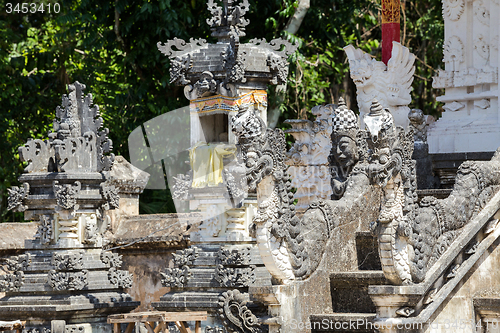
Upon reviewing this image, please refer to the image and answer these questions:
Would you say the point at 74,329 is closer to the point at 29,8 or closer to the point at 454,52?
the point at 454,52

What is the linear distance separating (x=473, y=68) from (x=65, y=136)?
16.5 ft

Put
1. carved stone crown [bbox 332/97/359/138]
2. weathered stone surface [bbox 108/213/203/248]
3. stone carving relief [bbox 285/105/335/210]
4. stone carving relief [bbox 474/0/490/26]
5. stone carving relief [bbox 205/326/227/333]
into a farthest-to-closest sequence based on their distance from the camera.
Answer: weathered stone surface [bbox 108/213/203/248], stone carving relief [bbox 285/105/335/210], stone carving relief [bbox 474/0/490/26], stone carving relief [bbox 205/326/227/333], carved stone crown [bbox 332/97/359/138]

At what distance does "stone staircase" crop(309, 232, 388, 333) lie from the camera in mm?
7414

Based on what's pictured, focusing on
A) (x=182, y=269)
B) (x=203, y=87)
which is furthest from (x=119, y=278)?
(x=203, y=87)

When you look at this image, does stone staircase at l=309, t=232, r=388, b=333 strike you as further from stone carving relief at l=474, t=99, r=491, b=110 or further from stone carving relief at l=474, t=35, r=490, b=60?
stone carving relief at l=474, t=35, r=490, b=60

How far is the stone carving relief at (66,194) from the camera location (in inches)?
424

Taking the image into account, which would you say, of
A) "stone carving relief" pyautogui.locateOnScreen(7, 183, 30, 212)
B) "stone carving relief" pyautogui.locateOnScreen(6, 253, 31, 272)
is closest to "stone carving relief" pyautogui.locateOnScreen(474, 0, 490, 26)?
"stone carving relief" pyautogui.locateOnScreen(7, 183, 30, 212)

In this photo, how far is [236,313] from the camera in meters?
9.48

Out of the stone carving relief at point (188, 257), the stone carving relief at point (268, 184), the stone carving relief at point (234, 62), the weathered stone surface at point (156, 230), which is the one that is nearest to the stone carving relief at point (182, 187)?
the weathered stone surface at point (156, 230)

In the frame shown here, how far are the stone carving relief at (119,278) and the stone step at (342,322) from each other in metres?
3.98

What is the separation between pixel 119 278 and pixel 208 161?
6.25 ft

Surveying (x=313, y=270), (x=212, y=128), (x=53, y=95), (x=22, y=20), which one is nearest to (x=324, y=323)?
(x=313, y=270)

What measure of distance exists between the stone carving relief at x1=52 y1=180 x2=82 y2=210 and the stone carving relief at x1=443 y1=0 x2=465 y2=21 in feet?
16.4

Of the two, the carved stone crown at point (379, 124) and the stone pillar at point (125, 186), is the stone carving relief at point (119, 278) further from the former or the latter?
the carved stone crown at point (379, 124)
